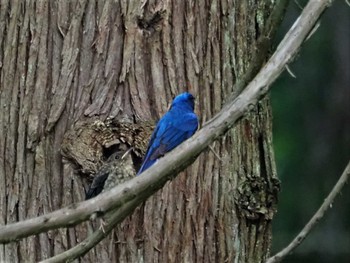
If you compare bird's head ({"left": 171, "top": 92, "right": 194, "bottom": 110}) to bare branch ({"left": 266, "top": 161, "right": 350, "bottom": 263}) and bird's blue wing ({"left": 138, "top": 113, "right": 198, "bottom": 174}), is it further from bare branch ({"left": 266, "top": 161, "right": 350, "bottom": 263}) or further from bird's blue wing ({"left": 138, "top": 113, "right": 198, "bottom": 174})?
bare branch ({"left": 266, "top": 161, "right": 350, "bottom": 263})

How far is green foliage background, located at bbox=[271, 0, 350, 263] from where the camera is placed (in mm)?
8602

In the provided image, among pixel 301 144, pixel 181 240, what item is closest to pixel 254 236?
pixel 181 240

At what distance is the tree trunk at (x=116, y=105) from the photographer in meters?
3.55

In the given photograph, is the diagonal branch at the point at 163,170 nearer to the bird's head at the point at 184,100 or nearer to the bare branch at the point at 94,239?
the bare branch at the point at 94,239

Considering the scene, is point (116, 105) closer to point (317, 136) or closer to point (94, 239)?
point (94, 239)

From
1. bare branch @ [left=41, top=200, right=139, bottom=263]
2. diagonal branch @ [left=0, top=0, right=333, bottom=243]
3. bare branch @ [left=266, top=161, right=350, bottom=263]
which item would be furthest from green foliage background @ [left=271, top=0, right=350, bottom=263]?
diagonal branch @ [left=0, top=0, right=333, bottom=243]

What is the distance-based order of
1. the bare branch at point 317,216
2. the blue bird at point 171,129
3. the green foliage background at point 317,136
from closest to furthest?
the bare branch at point 317,216
the blue bird at point 171,129
the green foliage background at point 317,136

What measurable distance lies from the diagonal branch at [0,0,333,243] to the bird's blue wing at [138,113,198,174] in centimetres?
87

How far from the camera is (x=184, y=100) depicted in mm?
3516

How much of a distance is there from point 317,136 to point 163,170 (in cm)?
649

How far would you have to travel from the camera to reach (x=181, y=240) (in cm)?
358

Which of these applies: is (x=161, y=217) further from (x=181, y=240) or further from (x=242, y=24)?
(x=242, y=24)

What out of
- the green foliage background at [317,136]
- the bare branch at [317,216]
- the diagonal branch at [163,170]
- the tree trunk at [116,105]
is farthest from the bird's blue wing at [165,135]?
the green foliage background at [317,136]

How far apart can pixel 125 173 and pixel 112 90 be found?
0.26 meters
